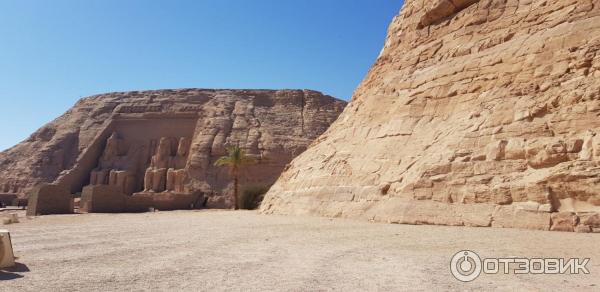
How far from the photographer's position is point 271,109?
47.1m

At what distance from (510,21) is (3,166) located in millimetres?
48537

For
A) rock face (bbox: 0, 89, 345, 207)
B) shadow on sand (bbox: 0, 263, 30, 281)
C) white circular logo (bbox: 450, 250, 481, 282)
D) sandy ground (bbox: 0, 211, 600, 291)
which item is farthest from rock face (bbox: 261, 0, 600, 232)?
rock face (bbox: 0, 89, 345, 207)

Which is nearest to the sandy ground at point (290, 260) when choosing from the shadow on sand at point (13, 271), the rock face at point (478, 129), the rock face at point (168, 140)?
the shadow on sand at point (13, 271)

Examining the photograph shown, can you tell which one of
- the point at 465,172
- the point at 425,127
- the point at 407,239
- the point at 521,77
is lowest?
the point at 407,239

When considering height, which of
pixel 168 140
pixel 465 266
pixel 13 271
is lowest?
pixel 13 271

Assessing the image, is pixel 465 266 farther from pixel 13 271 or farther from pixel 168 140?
pixel 168 140

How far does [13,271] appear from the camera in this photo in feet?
18.9

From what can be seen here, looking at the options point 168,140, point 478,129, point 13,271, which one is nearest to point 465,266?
point 13,271

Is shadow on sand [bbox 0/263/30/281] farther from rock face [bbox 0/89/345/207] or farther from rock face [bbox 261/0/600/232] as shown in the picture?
rock face [bbox 0/89/345/207]

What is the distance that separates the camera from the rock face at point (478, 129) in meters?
10.2

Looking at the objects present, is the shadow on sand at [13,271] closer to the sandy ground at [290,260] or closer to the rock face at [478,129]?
the sandy ground at [290,260]

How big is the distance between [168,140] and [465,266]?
42097 millimetres

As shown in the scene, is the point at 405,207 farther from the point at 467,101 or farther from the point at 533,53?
the point at 533,53

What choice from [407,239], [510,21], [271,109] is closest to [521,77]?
[510,21]
